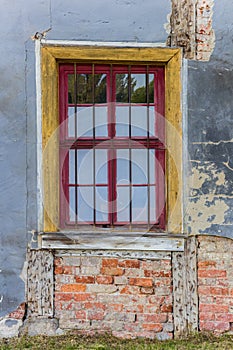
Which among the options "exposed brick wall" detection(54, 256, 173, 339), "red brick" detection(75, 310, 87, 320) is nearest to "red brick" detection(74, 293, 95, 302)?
"exposed brick wall" detection(54, 256, 173, 339)

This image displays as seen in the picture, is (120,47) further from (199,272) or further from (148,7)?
(199,272)

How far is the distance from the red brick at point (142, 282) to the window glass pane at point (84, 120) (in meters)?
1.34

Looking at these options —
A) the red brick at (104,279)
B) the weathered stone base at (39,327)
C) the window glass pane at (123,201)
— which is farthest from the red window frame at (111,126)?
the weathered stone base at (39,327)

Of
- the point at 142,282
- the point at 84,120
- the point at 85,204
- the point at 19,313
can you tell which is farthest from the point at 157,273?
the point at 84,120

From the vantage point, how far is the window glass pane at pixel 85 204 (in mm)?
3699

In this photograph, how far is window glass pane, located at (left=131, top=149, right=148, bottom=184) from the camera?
3.69 metres

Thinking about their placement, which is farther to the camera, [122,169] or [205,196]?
[122,169]

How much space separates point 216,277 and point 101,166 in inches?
54.7

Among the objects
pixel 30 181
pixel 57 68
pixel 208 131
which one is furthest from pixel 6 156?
pixel 208 131

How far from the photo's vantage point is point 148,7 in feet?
11.6

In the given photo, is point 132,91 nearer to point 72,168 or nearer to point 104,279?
point 72,168

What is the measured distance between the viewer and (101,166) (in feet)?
12.1

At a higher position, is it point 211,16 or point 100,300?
point 211,16

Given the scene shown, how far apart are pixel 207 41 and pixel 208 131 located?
76 centimetres
